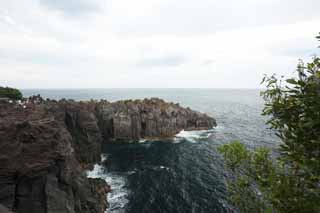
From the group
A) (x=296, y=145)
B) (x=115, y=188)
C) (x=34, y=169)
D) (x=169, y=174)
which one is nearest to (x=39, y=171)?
(x=34, y=169)

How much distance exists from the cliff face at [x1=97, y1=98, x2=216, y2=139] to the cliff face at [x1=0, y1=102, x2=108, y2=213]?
5439 centimetres

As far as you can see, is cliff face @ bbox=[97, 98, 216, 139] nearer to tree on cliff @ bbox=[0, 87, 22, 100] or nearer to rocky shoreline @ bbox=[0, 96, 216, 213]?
tree on cliff @ bbox=[0, 87, 22, 100]

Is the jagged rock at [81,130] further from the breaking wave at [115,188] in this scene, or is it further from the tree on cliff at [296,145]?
the tree on cliff at [296,145]

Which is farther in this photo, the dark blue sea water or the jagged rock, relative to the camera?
the jagged rock

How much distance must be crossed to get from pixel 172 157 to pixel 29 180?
1732 inches

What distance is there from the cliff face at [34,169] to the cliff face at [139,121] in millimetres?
54393

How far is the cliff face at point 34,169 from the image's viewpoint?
26219 millimetres

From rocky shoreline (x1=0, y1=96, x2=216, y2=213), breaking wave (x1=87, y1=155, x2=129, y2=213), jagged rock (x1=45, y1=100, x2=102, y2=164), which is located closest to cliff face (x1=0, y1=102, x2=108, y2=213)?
rocky shoreline (x1=0, y1=96, x2=216, y2=213)

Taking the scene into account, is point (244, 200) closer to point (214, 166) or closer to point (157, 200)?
Result: point (157, 200)

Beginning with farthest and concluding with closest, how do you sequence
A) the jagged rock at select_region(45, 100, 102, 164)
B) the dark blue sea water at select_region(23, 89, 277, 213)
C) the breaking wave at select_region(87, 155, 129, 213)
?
the jagged rock at select_region(45, 100, 102, 164) → the dark blue sea water at select_region(23, 89, 277, 213) → the breaking wave at select_region(87, 155, 129, 213)

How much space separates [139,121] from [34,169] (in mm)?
63962

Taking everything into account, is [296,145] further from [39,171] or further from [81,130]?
[81,130]

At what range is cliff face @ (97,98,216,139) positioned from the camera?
87438 millimetres

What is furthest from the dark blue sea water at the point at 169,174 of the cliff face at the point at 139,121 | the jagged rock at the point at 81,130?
the cliff face at the point at 139,121
